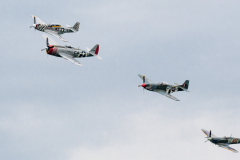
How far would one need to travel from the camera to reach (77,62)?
14275cm

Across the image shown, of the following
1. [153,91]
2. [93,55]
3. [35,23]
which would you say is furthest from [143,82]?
[35,23]

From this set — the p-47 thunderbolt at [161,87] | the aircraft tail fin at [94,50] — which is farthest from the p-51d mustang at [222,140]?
the aircraft tail fin at [94,50]

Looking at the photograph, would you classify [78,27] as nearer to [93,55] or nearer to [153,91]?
[93,55]

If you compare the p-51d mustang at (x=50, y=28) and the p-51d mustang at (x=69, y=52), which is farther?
the p-51d mustang at (x=50, y=28)

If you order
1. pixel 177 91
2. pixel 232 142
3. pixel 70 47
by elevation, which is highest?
pixel 70 47

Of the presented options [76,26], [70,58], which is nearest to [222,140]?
[70,58]

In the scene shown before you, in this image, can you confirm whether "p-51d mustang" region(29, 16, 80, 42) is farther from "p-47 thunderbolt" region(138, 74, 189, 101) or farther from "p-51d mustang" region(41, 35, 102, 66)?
"p-47 thunderbolt" region(138, 74, 189, 101)

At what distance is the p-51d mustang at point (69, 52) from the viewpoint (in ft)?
474

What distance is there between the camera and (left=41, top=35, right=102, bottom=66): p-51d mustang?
144 metres

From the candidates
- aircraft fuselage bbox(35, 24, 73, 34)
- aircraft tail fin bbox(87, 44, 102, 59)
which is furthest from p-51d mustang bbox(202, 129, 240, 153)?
aircraft fuselage bbox(35, 24, 73, 34)

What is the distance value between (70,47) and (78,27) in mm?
20582

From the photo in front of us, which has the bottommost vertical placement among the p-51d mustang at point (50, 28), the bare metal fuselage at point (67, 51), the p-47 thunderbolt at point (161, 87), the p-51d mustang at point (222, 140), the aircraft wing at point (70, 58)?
the p-51d mustang at point (222, 140)

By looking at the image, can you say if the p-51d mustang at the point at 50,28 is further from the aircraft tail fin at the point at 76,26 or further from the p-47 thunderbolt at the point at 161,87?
the p-47 thunderbolt at the point at 161,87

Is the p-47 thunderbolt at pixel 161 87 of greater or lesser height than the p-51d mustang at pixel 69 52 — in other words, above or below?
below
